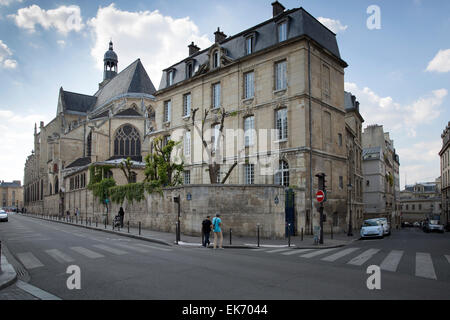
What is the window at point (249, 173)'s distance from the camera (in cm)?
2367

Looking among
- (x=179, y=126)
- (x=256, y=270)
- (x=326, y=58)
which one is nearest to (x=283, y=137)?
(x=326, y=58)

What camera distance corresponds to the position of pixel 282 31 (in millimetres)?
22953

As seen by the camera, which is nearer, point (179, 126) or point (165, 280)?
point (165, 280)

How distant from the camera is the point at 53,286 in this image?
6.86m

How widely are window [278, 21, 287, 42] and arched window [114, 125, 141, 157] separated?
31.1m

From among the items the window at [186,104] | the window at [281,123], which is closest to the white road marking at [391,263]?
the window at [281,123]

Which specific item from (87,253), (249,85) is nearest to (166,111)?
(249,85)

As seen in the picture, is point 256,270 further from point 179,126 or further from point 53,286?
point 179,126

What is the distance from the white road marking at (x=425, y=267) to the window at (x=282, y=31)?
16.0m

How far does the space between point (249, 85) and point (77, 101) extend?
53.5 metres

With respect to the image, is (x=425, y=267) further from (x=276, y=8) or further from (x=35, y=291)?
(x=276, y=8)
